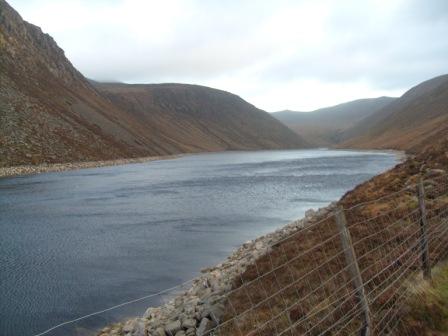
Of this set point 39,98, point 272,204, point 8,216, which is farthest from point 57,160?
point 272,204

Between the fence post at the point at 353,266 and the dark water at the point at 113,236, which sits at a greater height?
the fence post at the point at 353,266

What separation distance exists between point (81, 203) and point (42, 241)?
58.8 feet

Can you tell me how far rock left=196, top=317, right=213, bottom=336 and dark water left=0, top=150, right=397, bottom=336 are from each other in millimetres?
5877

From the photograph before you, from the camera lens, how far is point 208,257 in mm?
25562

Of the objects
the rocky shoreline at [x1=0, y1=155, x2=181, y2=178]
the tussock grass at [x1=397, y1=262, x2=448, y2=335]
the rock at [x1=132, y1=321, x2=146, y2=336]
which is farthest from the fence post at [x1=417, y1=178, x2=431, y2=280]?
the rocky shoreline at [x1=0, y1=155, x2=181, y2=178]

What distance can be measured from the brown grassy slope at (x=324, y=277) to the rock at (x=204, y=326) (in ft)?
1.60

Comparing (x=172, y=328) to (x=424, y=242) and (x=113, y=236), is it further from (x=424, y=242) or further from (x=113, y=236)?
(x=113, y=236)

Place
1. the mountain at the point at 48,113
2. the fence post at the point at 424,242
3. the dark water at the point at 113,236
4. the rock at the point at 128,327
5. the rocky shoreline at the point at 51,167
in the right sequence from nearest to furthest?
the fence post at the point at 424,242 → the rock at the point at 128,327 → the dark water at the point at 113,236 → the rocky shoreline at the point at 51,167 → the mountain at the point at 48,113

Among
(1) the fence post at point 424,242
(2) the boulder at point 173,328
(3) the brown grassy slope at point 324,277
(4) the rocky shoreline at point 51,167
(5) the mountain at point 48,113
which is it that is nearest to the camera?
(3) the brown grassy slope at point 324,277

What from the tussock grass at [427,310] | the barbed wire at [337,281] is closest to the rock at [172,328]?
the barbed wire at [337,281]

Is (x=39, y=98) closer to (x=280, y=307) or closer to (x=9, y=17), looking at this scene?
(x=9, y=17)

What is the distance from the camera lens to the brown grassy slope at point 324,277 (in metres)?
8.91

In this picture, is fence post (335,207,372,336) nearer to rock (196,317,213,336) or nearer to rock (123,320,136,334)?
rock (196,317,213,336)

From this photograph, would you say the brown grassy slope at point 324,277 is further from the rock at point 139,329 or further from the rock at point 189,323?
the rock at point 139,329
